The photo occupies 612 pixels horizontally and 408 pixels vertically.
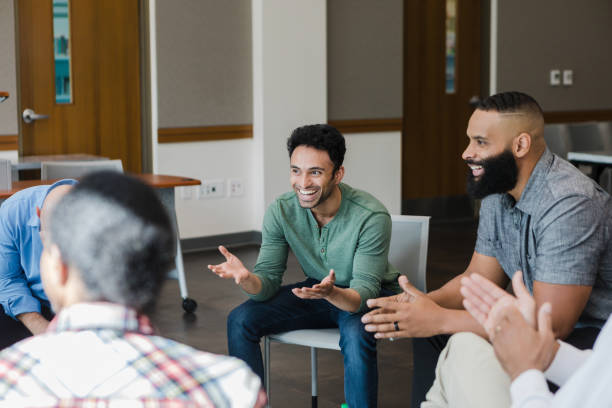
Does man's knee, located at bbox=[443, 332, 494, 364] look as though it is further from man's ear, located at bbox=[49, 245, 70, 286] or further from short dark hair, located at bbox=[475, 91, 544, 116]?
man's ear, located at bbox=[49, 245, 70, 286]

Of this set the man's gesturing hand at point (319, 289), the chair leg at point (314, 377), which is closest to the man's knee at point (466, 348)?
the man's gesturing hand at point (319, 289)

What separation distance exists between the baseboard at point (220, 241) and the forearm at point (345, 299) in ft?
12.4

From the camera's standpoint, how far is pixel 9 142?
17.3ft

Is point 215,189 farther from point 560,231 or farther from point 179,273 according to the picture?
point 560,231

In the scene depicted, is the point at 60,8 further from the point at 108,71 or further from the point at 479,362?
the point at 479,362

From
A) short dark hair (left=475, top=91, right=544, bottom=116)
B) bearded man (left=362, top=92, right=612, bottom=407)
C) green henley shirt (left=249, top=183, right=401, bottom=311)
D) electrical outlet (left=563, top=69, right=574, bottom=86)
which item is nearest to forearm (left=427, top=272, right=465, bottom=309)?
bearded man (left=362, top=92, right=612, bottom=407)

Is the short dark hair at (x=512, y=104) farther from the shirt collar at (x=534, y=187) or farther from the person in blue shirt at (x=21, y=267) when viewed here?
the person in blue shirt at (x=21, y=267)

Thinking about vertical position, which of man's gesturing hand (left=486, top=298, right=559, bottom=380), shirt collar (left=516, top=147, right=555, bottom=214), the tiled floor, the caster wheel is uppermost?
shirt collar (left=516, top=147, right=555, bottom=214)

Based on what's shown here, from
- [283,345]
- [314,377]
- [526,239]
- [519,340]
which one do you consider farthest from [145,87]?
[519,340]

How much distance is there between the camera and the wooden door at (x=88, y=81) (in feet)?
17.9

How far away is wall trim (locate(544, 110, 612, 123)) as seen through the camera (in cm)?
805

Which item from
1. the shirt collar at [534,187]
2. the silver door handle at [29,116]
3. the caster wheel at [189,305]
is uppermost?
the silver door handle at [29,116]

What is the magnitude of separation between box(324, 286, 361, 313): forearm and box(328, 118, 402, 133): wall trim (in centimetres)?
439

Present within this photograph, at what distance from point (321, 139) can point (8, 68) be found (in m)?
3.36
